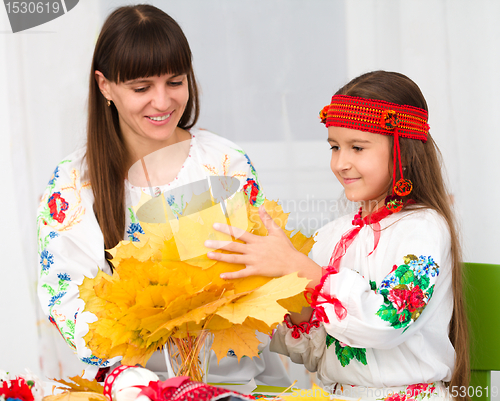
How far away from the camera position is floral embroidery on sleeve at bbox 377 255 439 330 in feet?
2.79

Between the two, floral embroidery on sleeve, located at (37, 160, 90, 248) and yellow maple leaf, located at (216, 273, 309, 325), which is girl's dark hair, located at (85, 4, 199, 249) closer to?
floral embroidery on sleeve, located at (37, 160, 90, 248)

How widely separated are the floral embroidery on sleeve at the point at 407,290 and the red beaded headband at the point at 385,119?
0.18m

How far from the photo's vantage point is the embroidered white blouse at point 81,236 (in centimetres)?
103

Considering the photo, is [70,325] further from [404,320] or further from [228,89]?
[228,89]

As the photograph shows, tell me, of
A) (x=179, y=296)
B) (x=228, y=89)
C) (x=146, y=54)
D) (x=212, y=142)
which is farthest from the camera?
(x=228, y=89)

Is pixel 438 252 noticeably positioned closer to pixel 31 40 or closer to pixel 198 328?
pixel 198 328

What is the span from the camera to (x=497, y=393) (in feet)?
5.14

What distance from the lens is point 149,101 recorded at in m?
1.13

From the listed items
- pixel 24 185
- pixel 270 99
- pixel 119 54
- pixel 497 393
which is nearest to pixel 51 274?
pixel 119 54

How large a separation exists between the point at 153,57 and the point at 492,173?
1.37 m

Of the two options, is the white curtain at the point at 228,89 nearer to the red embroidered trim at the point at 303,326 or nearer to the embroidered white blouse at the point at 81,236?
the embroidered white blouse at the point at 81,236

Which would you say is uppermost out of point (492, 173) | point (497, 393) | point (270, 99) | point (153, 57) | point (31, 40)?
point (31, 40)

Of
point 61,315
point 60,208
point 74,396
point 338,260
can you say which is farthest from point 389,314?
point 60,208

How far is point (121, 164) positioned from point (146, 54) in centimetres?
31
